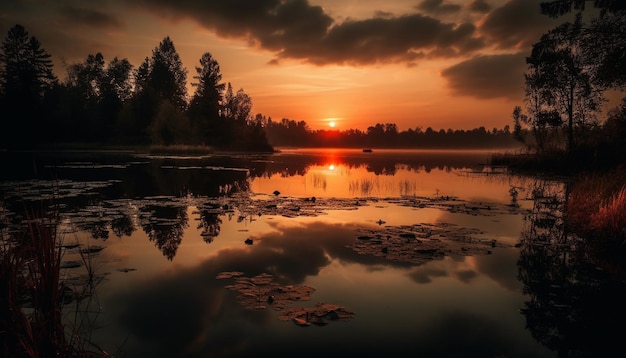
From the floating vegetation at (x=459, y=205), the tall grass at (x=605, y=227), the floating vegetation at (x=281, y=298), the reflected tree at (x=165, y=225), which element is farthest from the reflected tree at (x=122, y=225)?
the tall grass at (x=605, y=227)

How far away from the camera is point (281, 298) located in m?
7.37

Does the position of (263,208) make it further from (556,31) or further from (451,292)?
(556,31)

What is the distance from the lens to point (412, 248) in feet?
36.1

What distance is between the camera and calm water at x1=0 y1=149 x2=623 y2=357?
5.88 m

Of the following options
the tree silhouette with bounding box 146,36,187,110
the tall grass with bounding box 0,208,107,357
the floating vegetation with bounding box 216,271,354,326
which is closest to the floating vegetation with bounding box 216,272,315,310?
the floating vegetation with bounding box 216,271,354,326

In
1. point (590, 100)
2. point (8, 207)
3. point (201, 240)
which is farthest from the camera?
point (590, 100)

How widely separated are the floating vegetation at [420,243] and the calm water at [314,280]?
0.21 ft

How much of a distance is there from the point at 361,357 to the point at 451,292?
3.46 metres

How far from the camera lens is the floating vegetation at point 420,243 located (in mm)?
10516

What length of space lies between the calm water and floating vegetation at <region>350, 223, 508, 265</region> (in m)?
0.06

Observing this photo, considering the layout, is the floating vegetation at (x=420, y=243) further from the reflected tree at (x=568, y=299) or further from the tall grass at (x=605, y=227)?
the tall grass at (x=605, y=227)

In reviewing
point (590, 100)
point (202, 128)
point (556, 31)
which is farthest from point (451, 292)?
point (202, 128)

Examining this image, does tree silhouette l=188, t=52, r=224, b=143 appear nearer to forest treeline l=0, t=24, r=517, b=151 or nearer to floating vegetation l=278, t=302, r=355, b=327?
forest treeline l=0, t=24, r=517, b=151

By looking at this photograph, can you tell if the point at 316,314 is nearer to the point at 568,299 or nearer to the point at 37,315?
the point at 37,315
